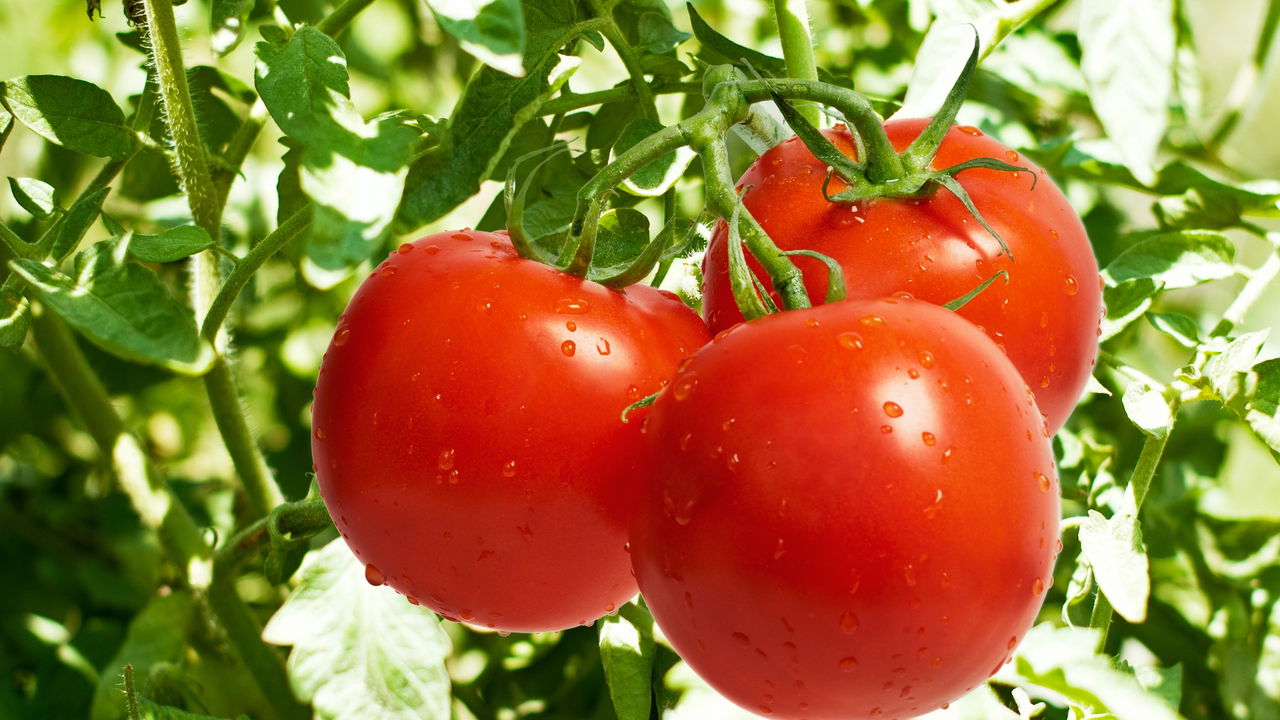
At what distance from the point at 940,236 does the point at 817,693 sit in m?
0.25

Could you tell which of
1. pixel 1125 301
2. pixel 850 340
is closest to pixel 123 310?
pixel 850 340

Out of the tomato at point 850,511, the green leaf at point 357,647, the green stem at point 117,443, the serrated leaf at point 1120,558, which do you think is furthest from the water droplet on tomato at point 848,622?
the green stem at point 117,443

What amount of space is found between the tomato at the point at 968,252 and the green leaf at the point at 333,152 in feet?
0.72

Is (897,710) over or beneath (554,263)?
beneath

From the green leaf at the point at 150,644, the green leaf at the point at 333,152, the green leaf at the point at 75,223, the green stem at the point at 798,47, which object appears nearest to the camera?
the green leaf at the point at 333,152

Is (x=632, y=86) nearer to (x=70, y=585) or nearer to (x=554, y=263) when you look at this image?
(x=554, y=263)

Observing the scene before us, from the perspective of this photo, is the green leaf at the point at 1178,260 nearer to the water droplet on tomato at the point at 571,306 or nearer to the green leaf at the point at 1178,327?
the green leaf at the point at 1178,327

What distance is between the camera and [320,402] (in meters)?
0.65

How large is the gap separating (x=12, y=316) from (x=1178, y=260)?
2.58 feet

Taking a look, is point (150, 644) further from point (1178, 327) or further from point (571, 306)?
point (1178, 327)

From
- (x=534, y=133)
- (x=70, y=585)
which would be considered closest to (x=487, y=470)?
(x=534, y=133)

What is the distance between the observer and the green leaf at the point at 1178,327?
877mm

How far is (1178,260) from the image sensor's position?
89 cm

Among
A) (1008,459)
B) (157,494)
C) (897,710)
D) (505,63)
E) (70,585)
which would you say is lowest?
(70,585)
